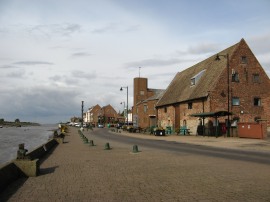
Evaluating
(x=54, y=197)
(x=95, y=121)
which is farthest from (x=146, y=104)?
(x=95, y=121)

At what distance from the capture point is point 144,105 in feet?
251

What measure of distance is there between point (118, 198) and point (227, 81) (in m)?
36.5

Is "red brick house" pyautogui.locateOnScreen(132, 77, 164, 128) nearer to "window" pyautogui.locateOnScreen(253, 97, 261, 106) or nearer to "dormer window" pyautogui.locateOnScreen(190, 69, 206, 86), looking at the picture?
"dormer window" pyautogui.locateOnScreen(190, 69, 206, 86)

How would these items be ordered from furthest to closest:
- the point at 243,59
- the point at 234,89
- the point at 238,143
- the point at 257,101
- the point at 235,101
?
the point at 257,101 < the point at 243,59 < the point at 234,89 < the point at 235,101 < the point at 238,143

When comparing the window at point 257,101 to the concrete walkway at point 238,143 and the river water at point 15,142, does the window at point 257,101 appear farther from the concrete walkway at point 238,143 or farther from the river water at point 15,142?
the river water at point 15,142

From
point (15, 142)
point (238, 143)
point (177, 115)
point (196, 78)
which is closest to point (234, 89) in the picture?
point (196, 78)

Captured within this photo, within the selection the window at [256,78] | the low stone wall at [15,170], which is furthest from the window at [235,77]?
the low stone wall at [15,170]

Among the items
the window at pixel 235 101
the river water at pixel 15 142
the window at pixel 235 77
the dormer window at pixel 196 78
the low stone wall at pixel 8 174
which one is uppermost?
the dormer window at pixel 196 78

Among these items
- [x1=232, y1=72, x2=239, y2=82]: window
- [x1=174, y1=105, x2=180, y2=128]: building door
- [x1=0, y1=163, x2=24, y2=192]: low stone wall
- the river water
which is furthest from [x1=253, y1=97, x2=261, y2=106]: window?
[x1=0, y1=163, x2=24, y2=192]: low stone wall

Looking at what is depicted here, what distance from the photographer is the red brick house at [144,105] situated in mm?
71062

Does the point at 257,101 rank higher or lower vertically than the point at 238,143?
higher

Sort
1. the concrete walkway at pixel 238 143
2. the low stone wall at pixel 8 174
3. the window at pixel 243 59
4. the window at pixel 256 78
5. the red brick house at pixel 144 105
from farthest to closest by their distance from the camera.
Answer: the red brick house at pixel 144 105
the window at pixel 256 78
the window at pixel 243 59
the concrete walkway at pixel 238 143
the low stone wall at pixel 8 174

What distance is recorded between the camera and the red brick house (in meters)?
71.1

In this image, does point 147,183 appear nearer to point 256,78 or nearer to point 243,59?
point 243,59
